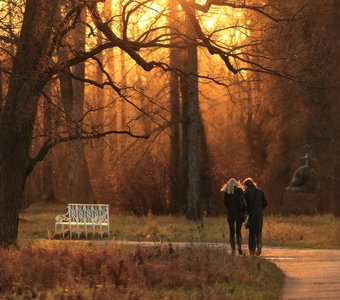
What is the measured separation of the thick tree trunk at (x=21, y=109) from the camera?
15.6 metres

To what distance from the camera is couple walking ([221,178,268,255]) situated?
17984 millimetres

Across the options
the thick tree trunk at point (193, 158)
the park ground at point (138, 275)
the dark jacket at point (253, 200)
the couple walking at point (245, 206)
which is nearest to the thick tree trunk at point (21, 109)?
the park ground at point (138, 275)

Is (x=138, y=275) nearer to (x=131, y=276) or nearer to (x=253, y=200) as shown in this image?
(x=131, y=276)

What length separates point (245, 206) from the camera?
711 inches

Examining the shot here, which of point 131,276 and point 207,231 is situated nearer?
point 131,276

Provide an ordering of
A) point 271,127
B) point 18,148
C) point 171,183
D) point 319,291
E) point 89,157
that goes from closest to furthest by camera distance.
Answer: point 319,291 → point 18,148 → point 171,183 → point 271,127 → point 89,157

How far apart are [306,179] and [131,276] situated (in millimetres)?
28032

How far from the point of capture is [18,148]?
16.7m

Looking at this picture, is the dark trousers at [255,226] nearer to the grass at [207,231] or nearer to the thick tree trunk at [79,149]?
the grass at [207,231]

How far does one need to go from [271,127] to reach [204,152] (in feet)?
15.2

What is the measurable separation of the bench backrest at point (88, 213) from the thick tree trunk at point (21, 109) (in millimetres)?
7863

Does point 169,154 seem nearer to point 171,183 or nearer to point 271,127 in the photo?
point 171,183

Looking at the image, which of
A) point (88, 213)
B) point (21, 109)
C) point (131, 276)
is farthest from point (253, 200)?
point (88, 213)

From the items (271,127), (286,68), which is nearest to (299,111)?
(271,127)
